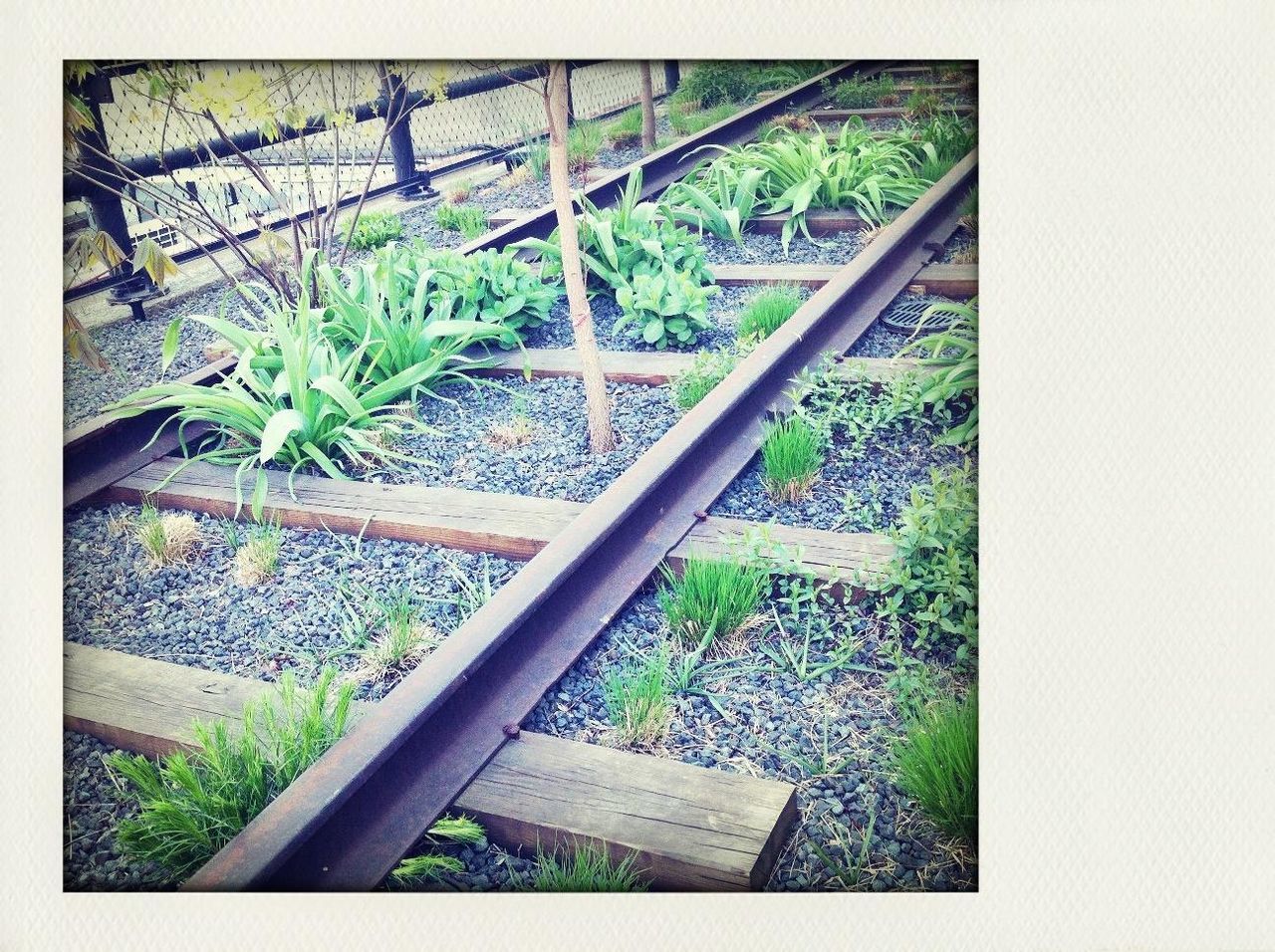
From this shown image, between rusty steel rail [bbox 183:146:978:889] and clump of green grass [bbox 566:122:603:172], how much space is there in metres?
0.08

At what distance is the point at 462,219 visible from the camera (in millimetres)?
2287

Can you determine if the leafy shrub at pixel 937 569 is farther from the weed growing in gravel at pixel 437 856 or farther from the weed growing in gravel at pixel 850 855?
the weed growing in gravel at pixel 437 856

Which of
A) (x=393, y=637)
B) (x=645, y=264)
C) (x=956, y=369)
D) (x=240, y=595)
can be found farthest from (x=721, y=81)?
(x=240, y=595)

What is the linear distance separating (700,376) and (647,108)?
60 cm

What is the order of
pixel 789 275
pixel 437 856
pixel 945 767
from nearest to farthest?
1. pixel 437 856
2. pixel 945 767
3. pixel 789 275

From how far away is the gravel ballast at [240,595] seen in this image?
6.45ft

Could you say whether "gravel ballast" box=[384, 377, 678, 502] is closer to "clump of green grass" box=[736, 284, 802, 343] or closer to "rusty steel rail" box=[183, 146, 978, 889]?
"rusty steel rail" box=[183, 146, 978, 889]

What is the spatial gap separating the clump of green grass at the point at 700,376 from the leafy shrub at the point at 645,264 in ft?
0.31

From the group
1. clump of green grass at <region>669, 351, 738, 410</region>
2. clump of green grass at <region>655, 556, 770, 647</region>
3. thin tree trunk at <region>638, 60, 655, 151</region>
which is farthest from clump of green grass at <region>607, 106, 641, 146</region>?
clump of green grass at <region>655, 556, 770, 647</region>

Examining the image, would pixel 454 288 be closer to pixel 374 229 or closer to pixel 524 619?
pixel 374 229

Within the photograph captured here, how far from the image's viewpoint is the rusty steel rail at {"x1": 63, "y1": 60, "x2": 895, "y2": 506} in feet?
6.71
